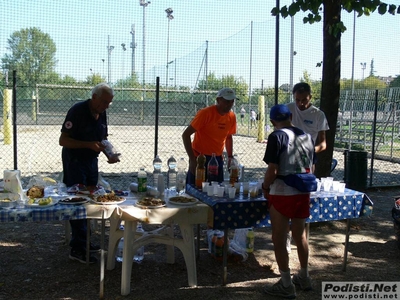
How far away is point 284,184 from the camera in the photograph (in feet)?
10.6

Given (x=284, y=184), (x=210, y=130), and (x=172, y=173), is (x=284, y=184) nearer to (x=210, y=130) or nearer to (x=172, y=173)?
(x=172, y=173)

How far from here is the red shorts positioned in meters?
3.24

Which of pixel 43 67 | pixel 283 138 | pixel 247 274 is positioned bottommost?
pixel 247 274

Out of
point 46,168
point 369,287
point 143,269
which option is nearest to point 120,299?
point 143,269

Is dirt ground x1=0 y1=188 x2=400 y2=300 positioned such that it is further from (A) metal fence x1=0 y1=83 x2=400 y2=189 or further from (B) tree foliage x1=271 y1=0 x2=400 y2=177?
(A) metal fence x1=0 y1=83 x2=400 y2=189

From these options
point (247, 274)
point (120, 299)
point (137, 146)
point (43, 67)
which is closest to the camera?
point (120, 299)

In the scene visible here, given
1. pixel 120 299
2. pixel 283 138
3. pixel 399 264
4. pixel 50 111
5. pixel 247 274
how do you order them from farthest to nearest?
pixel 50 111, pixel 399 264, pixel 247 274, pixel 120 299, pixel 283 138

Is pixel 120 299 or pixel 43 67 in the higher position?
pixel 43 67

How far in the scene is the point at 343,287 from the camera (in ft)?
12.2

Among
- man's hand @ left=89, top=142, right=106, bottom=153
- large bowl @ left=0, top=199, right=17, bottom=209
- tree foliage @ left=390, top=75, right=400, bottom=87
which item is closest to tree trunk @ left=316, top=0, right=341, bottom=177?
man's hand @ left=89, top=142, right=106, bottom=153

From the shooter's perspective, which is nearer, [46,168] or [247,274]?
[247,274]

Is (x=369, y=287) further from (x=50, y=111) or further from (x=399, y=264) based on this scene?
(x=50, y=111)

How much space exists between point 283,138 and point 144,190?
1324 mm

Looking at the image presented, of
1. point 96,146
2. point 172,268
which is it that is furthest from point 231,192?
point 96,146
